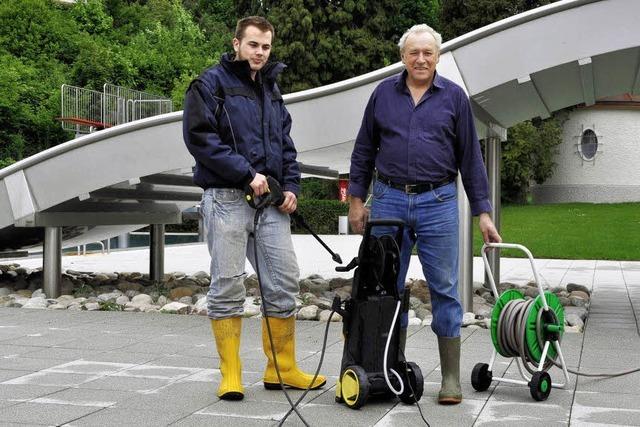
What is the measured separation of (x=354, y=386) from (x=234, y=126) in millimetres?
1511

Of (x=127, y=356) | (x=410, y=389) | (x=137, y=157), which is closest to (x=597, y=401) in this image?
(x=410, y=389)

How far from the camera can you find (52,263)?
31.2 feet

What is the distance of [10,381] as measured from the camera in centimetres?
522

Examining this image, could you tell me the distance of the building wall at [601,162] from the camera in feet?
132

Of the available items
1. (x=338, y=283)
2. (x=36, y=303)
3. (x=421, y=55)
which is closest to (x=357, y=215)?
(x=421, y=55)

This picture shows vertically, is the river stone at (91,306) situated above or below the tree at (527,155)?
below

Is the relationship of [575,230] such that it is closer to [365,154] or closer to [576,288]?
[576,288]

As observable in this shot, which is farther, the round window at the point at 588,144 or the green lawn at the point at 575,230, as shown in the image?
the round window at the point at 588,144

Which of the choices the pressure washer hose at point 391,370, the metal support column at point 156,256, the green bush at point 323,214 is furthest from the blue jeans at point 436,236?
the green bush at point 323,214

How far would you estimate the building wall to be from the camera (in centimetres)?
4016

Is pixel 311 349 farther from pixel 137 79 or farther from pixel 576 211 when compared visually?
pixel 137 79

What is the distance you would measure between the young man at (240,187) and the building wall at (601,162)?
37.6 meters

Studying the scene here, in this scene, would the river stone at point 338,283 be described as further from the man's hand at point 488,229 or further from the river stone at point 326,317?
the man's hand at point 488,229

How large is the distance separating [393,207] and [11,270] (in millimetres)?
A: 9838
